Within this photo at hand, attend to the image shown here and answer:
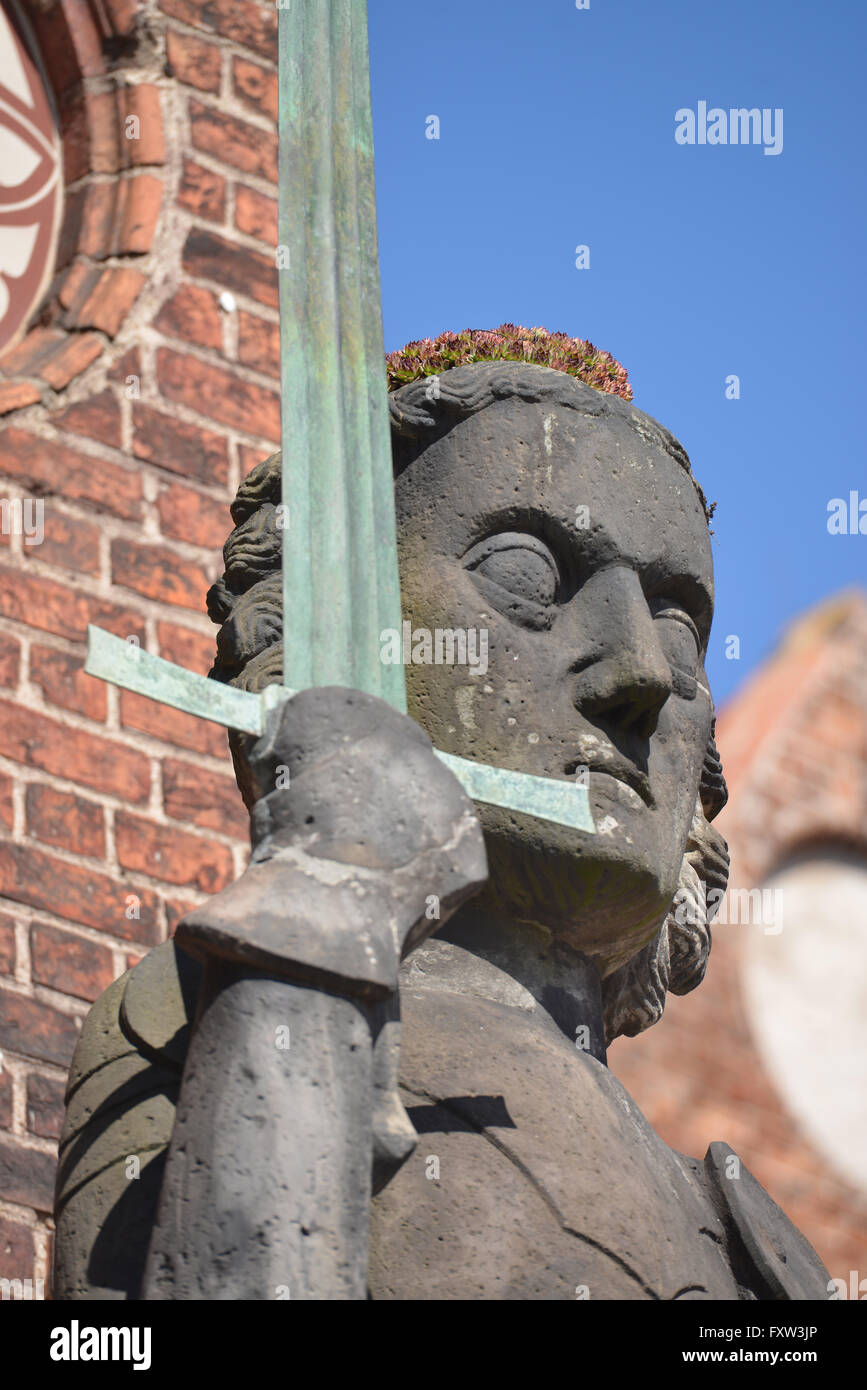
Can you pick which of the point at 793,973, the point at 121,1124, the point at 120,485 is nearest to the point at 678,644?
the point at 121,1124

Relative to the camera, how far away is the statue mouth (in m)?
3.31

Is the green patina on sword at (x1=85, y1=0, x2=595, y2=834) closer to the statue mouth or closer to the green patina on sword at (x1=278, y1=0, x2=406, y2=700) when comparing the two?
the green patina on sword at (x1=278, y1=0, x2=406, y2=700)

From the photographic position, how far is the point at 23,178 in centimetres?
530

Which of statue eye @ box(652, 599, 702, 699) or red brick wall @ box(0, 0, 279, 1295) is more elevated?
red brick wall @ box(0, 0, 279, 1295)

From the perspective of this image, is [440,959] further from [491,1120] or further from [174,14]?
[174,14]

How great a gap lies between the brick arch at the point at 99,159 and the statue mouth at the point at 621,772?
2164mm

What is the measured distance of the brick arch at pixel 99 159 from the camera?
5125mm

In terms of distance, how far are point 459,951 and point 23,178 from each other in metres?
2.68

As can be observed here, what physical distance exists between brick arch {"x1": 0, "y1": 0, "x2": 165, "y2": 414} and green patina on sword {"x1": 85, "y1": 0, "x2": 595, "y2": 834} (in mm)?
1861

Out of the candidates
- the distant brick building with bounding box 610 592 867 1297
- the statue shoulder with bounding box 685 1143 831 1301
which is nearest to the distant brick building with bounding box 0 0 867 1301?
the statue shoulder with bounding box 685 1143 831 1301

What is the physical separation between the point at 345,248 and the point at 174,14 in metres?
2.48

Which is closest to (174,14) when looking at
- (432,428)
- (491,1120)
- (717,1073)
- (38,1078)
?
(432,428)

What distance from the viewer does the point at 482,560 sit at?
3.47m

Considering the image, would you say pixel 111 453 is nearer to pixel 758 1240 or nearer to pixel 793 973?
pixel 758 1240
